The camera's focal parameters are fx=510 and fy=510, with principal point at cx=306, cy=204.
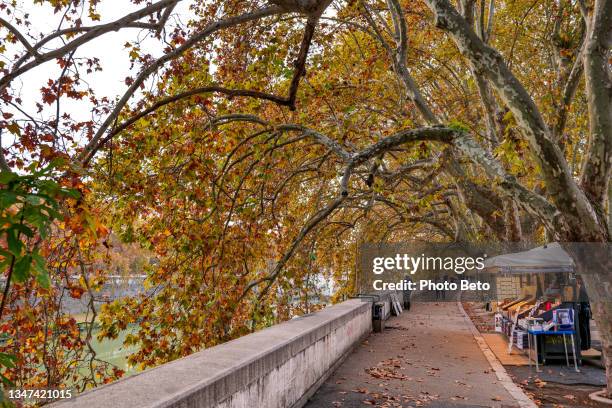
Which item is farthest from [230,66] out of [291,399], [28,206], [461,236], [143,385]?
[461,236]

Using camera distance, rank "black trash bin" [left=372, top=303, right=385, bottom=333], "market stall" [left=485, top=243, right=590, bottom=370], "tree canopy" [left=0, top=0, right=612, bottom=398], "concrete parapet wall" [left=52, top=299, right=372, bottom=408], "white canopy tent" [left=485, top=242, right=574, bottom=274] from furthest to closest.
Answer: "black trash bin" [left=372, top=303, right=385, bottom=333] → "white canopy tent" [left=485, top=242, right=574, bottom=274] → "market stall" [left=485, top=243, right=590, bottom=370] → "tree canopy" [left=0, top=0, right=612, bottom=398] → "concrete parapet wall" [left=52, top=299, right=372, bottom=408]

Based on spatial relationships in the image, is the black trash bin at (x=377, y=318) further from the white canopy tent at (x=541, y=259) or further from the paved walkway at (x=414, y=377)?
the white canopy tent at (x=541, y=259)

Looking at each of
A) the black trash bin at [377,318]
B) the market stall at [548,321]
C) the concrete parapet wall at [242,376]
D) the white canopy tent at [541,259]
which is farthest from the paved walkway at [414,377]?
the white canopy tent at [541,259]

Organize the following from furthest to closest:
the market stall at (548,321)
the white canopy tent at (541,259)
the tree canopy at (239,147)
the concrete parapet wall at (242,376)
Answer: the white canopy tent at (541,259)
the market stall at (548,321)
the tree canopy at (239,147)
the concrete parapet wall at (242,376)

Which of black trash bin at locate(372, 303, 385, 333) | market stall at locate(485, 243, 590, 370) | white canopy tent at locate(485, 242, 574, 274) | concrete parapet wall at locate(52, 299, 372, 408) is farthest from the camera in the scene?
black trash bin at locate(372, 303, 385, 333)

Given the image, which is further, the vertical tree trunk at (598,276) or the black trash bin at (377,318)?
the black trash bin at (377,318)

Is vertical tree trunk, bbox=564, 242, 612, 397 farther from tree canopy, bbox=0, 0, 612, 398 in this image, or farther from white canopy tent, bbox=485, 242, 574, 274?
white canopy tent, bbox=485, 242, 574, 274

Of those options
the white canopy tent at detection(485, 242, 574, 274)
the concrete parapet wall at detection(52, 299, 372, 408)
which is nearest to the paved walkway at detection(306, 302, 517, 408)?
the concrete parapet wall at detection(52, 299, 372, 408)

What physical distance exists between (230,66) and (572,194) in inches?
242

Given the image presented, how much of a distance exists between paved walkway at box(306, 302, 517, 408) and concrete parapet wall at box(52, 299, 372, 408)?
610 mm

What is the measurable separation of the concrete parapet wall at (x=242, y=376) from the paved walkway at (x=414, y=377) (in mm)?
610

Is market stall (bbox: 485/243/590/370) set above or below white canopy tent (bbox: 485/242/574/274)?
below

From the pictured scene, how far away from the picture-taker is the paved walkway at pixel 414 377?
7.57 m

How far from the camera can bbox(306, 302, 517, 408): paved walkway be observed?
298 inches
